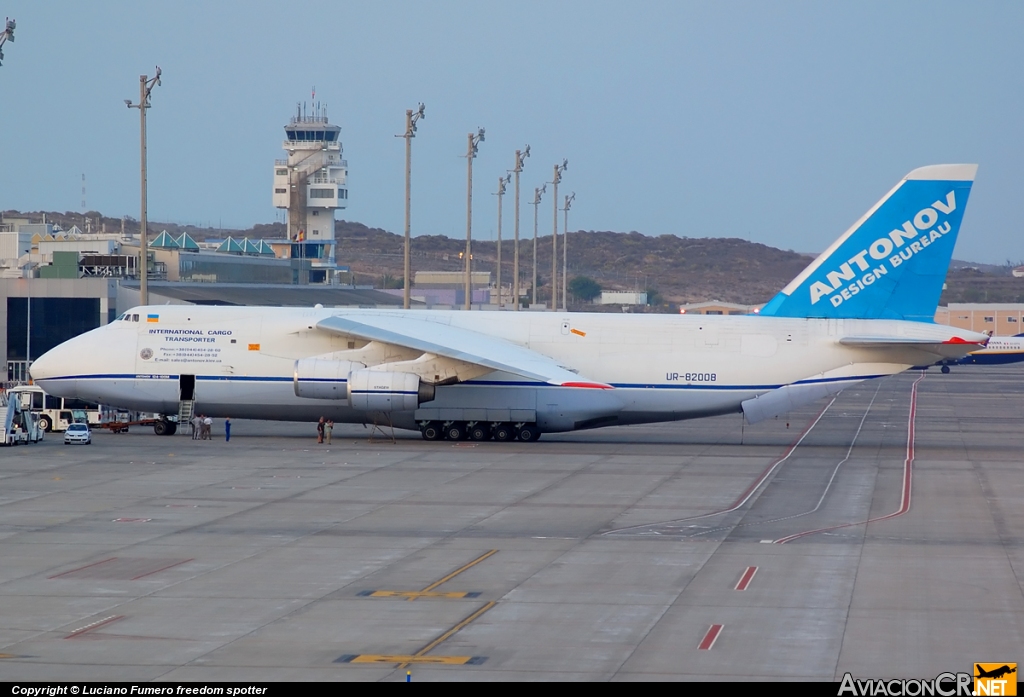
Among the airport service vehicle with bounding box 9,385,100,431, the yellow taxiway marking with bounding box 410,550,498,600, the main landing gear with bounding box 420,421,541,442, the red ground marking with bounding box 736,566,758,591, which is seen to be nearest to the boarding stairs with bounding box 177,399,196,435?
the airport service vehicle with bounding box 9,385,100,431

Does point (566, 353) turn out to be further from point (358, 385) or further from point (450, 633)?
→ point (450, 633)

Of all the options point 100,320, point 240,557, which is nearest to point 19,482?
point 240,557

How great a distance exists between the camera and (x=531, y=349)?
37.5 meters

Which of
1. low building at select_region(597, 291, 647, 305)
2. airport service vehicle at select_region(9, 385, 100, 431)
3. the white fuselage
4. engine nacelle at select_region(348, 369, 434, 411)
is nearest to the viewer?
engine nacelle at select_region(348, 369, 434, 411)

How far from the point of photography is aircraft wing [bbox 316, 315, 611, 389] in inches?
1307

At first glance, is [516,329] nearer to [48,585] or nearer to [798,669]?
[48,585]

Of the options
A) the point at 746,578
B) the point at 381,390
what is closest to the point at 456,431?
the point at 381,390

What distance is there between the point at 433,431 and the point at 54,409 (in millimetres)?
14644

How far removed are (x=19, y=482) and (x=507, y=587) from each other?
15.0 meters

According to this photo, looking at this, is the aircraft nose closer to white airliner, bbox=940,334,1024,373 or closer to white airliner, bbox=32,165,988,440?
white airliner, bbox=32,165,988,440

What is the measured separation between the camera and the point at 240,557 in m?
19.0

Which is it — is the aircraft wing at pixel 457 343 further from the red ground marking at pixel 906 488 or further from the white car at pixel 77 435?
the red ground marking at pixel 906 488

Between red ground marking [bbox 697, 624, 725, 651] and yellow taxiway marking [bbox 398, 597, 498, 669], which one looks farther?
red ground marking [bbox 697, 624, 725, 651]

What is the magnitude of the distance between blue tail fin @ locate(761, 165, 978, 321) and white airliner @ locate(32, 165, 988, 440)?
4cm
